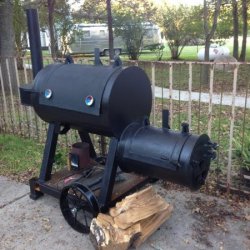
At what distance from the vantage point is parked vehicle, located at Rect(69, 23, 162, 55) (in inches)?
718

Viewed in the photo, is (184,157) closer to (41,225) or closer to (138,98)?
(138,98)

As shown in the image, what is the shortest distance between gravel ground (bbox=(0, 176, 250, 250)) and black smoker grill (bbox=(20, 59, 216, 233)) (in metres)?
0.20

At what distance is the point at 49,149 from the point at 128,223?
1.08 meters

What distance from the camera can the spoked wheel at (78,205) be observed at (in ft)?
8.55

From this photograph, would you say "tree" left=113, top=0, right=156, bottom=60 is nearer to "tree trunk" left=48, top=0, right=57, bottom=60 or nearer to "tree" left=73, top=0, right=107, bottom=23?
"tree" left=73, top=0, right=107, bottom=23

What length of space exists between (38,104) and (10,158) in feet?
5.76

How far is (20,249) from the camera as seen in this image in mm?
2627

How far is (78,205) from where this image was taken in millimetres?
2764

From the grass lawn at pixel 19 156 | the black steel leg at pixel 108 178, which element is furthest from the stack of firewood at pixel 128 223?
the grass lawn at pixel 19 156

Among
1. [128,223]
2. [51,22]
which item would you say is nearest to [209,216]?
[128,223]

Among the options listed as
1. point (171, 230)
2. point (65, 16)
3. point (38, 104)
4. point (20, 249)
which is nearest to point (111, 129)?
point (38, 104)

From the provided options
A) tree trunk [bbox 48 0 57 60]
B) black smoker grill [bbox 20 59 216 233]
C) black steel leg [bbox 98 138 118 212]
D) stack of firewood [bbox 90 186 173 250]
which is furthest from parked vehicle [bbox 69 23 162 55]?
stack of firewood [bbox 90 186 173 250]

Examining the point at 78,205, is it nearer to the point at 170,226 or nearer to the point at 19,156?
the point at 170,226

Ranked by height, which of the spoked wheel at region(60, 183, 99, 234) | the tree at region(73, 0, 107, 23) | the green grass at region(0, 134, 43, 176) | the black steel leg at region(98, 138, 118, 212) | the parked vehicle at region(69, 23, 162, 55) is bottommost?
the green grass at region(0, 134, 43, 176)
